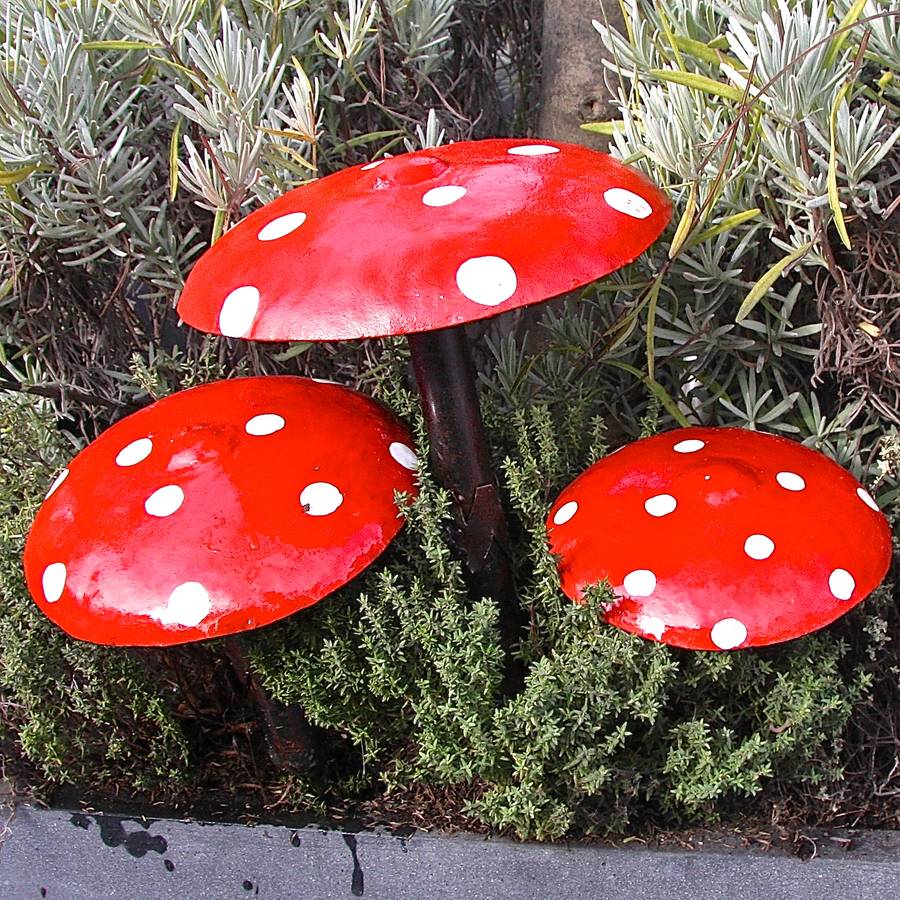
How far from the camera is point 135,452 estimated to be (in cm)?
121

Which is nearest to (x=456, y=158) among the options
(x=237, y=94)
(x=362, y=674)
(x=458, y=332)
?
(x=458, y=332)

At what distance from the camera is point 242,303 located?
3.22 ft

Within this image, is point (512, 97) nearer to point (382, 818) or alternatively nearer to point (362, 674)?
point (362, 674)

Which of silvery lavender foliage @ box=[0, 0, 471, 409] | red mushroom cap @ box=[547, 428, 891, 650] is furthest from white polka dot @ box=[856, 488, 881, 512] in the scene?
silvery lavender foliage @ box=[0, 0, 471, 409]

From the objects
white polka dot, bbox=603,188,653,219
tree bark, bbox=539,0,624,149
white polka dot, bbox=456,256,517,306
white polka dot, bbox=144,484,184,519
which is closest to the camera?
white polka dot, bbox=456,256,517,306

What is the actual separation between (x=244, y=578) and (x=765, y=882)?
724 millimetres

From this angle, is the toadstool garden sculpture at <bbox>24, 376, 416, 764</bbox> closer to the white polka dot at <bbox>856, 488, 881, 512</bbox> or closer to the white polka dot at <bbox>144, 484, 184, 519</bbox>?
the white polka dot at <bbox>144, 484, 184, 519</bbox>

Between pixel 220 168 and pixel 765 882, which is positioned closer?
pixel 765 882

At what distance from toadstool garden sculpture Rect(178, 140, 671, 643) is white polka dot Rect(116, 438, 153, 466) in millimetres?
223

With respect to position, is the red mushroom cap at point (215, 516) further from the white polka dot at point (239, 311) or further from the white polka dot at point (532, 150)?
the white polka dot at point (532, 150)

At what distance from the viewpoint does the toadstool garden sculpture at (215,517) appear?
1062 mm

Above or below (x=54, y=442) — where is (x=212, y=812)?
below

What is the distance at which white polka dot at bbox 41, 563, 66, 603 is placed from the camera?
1125 mm

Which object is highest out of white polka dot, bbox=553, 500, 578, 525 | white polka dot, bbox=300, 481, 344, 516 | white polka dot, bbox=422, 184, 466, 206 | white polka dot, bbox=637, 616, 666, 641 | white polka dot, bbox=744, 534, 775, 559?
white polka dot, bbox=422, 184, 466, 206
